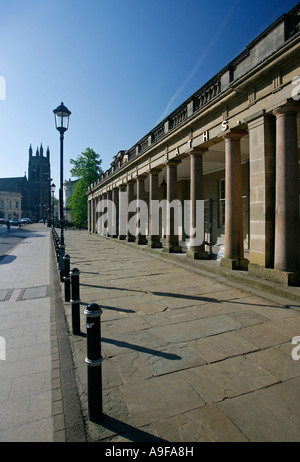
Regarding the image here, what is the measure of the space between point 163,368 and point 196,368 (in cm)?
39

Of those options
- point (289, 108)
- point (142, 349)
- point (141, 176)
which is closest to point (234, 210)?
point (289, 108)

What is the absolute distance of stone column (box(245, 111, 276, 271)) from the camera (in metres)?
6.60

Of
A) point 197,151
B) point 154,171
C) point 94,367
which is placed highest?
point 154,171

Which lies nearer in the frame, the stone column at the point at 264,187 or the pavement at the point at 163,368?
the pavement at the point at 163,368

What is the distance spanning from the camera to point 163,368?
10.3ft

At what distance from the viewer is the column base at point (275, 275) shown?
5.82 meters

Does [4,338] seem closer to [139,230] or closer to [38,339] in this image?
[38,339]

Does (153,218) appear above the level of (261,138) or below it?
below

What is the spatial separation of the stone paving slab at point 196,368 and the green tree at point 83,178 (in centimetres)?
4061

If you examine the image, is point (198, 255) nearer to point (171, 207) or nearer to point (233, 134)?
point (171, 207)

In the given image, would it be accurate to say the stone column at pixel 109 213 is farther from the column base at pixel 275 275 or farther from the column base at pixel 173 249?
the column base at pixel 275 275

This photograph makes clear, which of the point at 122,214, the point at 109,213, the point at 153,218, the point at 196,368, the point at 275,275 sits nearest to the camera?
the point at 196,368

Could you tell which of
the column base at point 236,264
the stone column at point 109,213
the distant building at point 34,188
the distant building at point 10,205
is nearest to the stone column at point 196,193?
the column base at point 236,264

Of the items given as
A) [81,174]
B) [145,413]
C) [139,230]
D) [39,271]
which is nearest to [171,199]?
[139,230]
